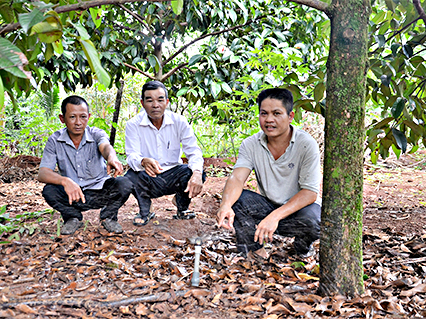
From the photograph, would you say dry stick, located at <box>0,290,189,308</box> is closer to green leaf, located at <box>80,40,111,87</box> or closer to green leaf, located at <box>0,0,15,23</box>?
green leaf, located at <box>80,40,111,87</box>

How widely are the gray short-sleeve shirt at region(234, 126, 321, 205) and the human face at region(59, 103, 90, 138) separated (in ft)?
3.77

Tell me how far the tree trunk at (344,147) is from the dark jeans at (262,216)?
493mm

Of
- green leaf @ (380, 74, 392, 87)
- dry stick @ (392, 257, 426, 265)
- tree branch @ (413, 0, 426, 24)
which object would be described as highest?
tree branch @ (413, 0, 426, 24)

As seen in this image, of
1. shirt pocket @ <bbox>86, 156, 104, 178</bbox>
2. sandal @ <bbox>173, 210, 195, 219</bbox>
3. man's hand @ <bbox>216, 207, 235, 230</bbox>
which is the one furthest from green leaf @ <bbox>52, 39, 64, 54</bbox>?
sandal @ <bbox>173, 210, 195, 219</bbox>

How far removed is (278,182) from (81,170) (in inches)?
55.8

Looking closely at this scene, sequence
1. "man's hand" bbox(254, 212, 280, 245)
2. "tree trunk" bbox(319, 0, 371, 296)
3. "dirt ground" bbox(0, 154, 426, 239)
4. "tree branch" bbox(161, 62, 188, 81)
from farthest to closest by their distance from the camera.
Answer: "tree branch" bbox(161, 62, 188, 81) → "dirt ground" bbox(0, 154, 426, 239) → "man's hand" bbox(254, 212, 280, 245) → "tree trunk" bbox(319, 0, 371, 296)

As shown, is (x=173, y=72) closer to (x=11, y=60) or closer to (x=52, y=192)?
(x=52, y=192)

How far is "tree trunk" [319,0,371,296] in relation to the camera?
1496 millimetres

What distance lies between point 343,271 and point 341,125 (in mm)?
619

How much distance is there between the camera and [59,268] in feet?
6.47

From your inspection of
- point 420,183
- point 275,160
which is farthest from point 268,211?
point 420,183

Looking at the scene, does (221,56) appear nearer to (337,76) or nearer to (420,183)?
(337,76)

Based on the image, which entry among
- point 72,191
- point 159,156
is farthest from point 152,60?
point 72,191

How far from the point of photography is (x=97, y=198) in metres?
2.63
